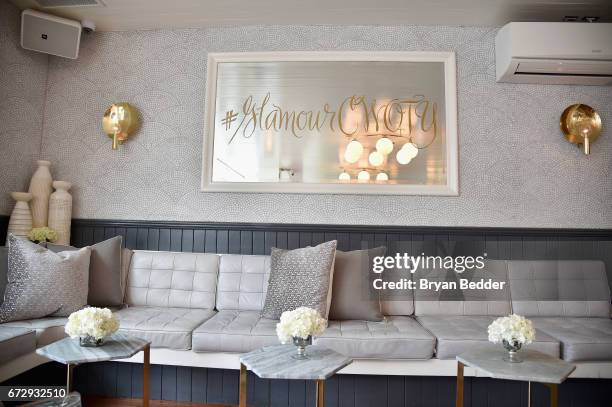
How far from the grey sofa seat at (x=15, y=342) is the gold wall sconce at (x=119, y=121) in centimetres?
156

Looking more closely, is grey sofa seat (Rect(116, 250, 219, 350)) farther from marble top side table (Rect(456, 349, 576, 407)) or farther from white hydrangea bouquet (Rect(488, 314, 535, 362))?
white hydrangea bouquet (Rect(488, 314, 535, 362))

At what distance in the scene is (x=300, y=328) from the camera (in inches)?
71.9

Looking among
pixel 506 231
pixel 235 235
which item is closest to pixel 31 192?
pixel 235 235

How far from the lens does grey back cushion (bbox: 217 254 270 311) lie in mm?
2838

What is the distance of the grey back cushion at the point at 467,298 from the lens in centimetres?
278

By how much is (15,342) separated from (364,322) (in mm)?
1884

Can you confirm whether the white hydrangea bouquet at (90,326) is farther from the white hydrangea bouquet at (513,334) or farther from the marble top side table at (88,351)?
the white hydrangea bouquet at (513,334)

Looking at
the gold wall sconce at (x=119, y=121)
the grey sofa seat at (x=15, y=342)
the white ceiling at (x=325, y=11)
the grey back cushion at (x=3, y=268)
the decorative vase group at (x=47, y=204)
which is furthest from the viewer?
the gold wall sconce at (x=119, y=121)

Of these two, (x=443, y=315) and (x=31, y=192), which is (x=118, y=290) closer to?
(x=31, y=192)

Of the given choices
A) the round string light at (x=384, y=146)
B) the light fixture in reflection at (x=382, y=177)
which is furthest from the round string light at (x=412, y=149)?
the light fixture in reflection at (x=382, y=177)

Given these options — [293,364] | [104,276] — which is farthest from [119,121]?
[293,364]

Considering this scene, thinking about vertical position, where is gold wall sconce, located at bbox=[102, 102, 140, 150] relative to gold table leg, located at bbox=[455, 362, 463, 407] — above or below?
above

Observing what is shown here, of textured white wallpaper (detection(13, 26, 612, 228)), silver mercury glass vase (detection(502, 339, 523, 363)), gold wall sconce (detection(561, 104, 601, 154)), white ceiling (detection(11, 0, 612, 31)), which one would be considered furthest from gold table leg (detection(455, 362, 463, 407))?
white ceiling (detection(11, 0, 612, 31))

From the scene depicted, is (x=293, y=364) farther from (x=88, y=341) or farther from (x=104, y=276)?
(x=104, y=276)
